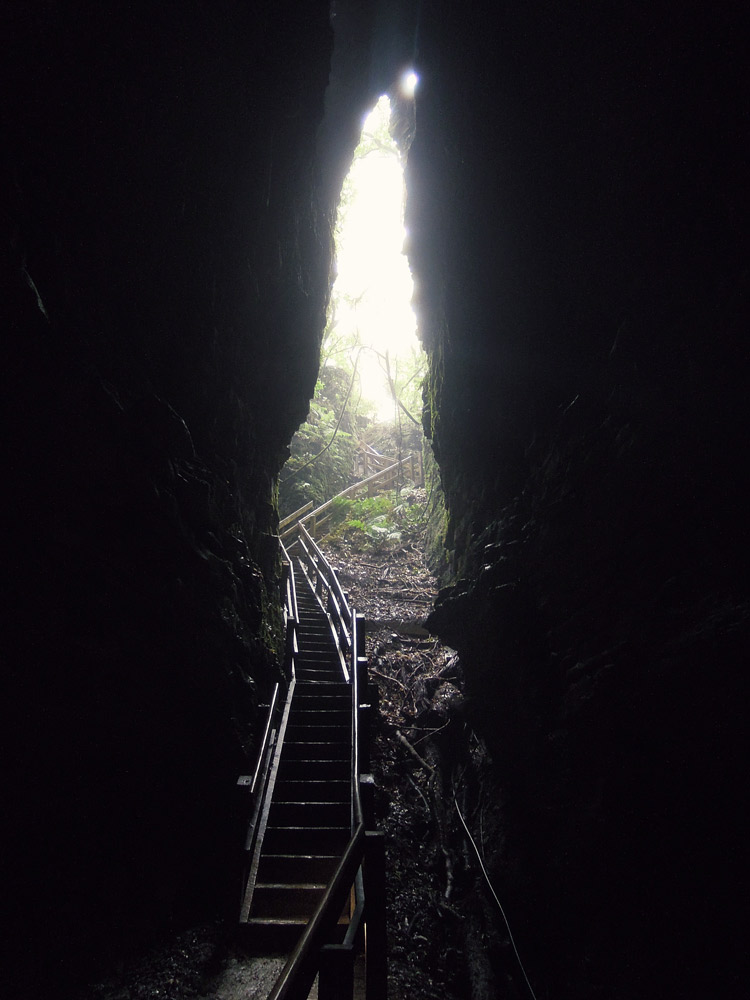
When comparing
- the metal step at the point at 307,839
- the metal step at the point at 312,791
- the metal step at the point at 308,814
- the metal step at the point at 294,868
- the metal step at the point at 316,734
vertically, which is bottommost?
the metal step at the point at 294,868

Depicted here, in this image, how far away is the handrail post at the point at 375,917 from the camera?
99.0 inches

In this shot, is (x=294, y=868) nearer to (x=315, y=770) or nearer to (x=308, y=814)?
(x=308, y=814)

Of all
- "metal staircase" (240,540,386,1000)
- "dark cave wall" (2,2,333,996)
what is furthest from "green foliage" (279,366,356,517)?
"dark cave wall" (2,2,333,996)

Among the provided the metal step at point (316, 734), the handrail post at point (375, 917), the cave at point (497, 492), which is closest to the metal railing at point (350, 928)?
the handrail post at point (375, 917)

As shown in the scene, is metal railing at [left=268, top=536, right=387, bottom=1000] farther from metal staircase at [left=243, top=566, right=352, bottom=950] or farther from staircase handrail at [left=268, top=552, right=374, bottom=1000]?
metal staircase at [left=243, top=566, right=352, bottom=950]

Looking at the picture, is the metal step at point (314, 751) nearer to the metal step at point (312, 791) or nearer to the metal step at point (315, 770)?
the metal step at point (315, 770)

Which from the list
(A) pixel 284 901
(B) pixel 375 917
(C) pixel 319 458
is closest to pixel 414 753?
(A) pixel 284 901

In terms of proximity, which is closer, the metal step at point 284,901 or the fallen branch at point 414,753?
the metal step at point 284,901

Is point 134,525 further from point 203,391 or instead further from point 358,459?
point 358,459

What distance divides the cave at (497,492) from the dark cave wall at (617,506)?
0.03 m

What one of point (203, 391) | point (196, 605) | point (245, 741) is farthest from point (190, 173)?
point (245, 741)

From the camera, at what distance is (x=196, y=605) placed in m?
5.58

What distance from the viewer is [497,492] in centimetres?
826

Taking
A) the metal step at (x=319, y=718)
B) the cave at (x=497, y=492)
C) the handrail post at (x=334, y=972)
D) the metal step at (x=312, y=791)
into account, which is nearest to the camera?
the handrail post at (x=334, y=972)
